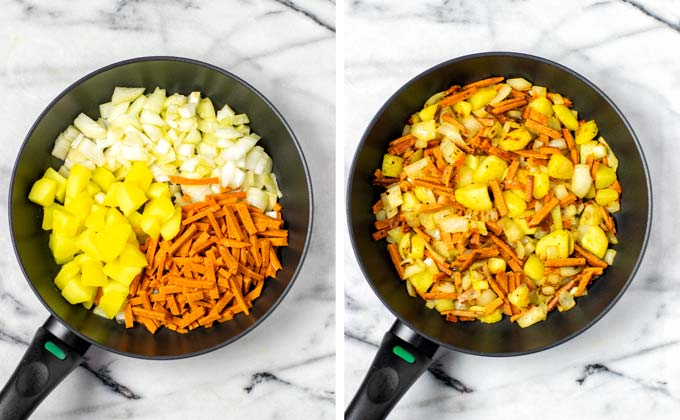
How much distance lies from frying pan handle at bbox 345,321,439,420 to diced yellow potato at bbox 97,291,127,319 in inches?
18.7

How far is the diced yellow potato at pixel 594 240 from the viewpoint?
1524 millimetres

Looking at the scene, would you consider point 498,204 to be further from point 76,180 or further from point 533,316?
point 76,180

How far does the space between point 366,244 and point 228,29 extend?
1.81 ft

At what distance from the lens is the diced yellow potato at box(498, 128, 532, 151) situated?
1517 millimetres

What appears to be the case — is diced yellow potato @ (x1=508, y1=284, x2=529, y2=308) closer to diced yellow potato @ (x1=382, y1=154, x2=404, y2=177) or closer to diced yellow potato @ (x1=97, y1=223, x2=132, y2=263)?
diced yellow potato @ (x1=382, y1=154, x2=404, y2=177)

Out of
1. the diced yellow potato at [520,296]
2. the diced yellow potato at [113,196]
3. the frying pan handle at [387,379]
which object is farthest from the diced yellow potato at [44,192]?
the diced yellow potato at [520,296]

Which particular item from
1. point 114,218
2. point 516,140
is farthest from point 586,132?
point 114,218

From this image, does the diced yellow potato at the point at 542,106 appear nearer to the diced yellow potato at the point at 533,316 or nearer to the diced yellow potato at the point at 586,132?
the diced yellow potato at the point at 586,132

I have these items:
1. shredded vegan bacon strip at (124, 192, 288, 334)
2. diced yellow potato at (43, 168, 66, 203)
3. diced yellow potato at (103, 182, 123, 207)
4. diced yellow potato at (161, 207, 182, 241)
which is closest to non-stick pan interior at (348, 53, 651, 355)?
shredded vegan bacon strip at (124, 192, 288, 334)

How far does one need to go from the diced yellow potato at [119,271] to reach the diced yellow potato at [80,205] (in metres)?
0.11

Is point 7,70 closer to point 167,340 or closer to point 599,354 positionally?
point 167,340

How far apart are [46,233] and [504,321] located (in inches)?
36.0

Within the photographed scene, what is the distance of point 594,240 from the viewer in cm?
152

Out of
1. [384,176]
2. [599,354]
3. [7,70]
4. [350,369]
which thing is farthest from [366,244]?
[7,70]
